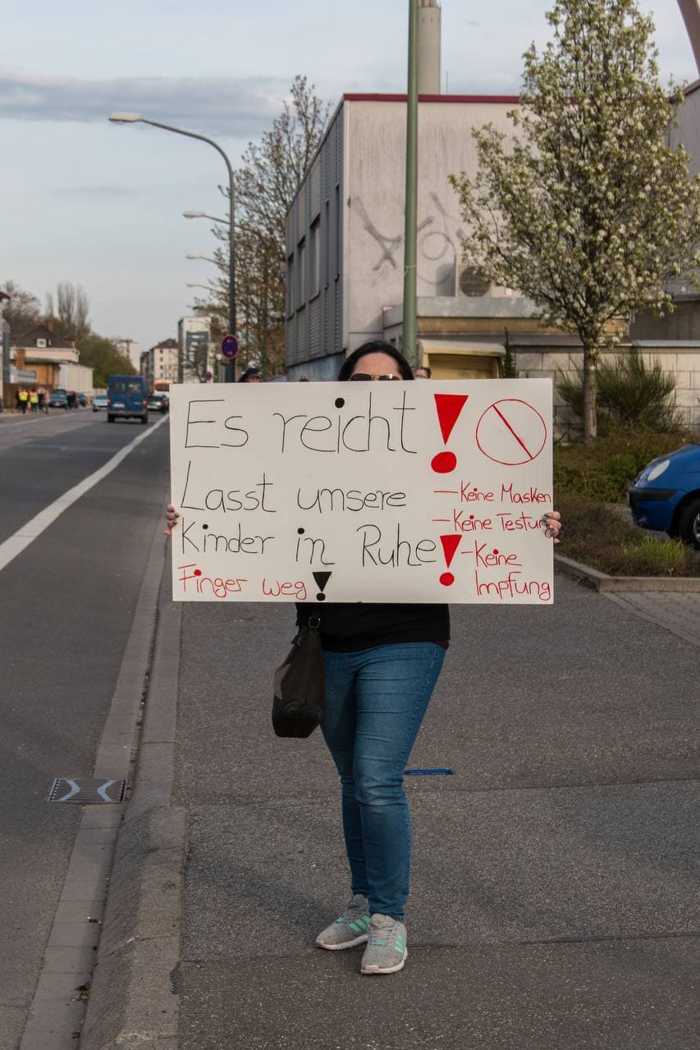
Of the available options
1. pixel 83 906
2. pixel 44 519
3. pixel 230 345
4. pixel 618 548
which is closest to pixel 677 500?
pixel 618 548

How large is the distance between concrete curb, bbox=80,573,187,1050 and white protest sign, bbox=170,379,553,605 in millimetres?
984

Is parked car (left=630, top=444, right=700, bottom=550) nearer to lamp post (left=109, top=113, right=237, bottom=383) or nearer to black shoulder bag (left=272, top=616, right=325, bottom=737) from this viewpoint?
black shoulder bag (left=272, top=616, right=325, bottom=737)

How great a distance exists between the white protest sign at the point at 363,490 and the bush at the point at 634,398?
69.0 feet

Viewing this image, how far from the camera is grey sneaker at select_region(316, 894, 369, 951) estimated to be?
4484 mm

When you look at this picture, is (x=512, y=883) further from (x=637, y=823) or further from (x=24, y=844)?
(x=24, y=844)

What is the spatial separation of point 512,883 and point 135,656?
16.9 feet

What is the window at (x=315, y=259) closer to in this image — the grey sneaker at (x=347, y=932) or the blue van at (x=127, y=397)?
the blue van at (x=127, y=397)

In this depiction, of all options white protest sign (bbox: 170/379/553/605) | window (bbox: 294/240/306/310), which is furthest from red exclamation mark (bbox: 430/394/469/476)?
window (bbox: 294/240/306/310)

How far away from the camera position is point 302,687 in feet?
14.0

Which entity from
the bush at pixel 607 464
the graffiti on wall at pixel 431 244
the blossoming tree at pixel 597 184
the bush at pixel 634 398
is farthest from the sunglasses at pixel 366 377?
the graffiti on wall at pixel 431 244

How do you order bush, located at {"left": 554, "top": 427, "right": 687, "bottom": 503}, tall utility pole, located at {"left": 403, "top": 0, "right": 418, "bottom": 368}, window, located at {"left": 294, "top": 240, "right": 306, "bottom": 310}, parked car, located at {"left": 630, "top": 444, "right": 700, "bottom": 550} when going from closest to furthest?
parked car, located at {"left": 630, "top": 444, "right": 700, "bottom": 550}, tall utility pole, located at {"left": 403, "top": 0, "right": 418, "bottom": 368}, bush, located at {"left": 554, "top": 427, "right": 687, "bottom": 503}, window, located at {"left": 294, "top": 240, "right": 306, "bottom": 310}

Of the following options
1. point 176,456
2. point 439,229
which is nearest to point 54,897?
point 176,456

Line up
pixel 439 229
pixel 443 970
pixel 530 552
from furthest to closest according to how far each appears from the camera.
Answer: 1. pixel 439 229
2. pixel 530 552
3. pixel 443 970

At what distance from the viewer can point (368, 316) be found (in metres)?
36.8
